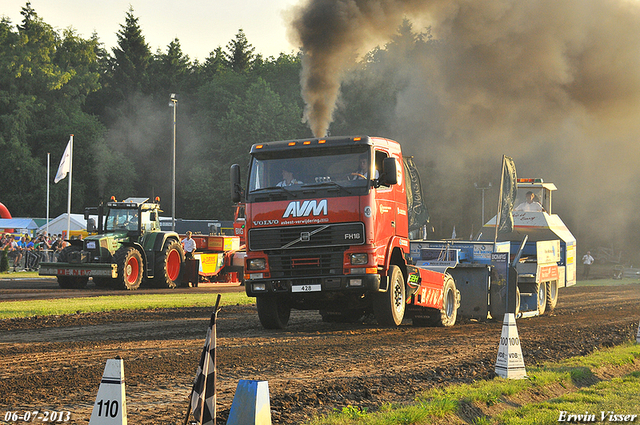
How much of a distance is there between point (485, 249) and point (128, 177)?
5449 centimetres

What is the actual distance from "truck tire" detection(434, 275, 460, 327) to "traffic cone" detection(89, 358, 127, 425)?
1048cm

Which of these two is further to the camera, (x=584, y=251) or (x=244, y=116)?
(x=244, y=116)

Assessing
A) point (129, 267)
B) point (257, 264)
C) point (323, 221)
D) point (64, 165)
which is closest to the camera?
point (323, 221)

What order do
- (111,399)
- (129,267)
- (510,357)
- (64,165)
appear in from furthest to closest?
(64,165) < (129,267) < (510,357) < (111,399)

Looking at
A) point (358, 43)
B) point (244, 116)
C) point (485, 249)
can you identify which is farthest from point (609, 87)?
point (244, 116)

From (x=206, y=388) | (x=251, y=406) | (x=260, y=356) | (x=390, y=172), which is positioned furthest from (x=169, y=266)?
(x=251, y=406)

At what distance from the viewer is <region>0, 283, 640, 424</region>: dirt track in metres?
6.74

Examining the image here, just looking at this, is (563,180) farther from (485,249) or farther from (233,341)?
(233,341)

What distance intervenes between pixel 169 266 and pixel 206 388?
67.1 feet

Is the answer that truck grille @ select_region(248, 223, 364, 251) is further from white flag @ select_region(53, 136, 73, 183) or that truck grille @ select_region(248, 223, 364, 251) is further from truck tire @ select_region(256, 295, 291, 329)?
white flag @ select_region(53, 136, 73, 183)

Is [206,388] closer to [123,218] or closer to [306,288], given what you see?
[306,288]

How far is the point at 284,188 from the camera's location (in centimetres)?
1148

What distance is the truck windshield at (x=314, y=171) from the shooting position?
1144 cm

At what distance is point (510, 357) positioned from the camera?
819 cm
